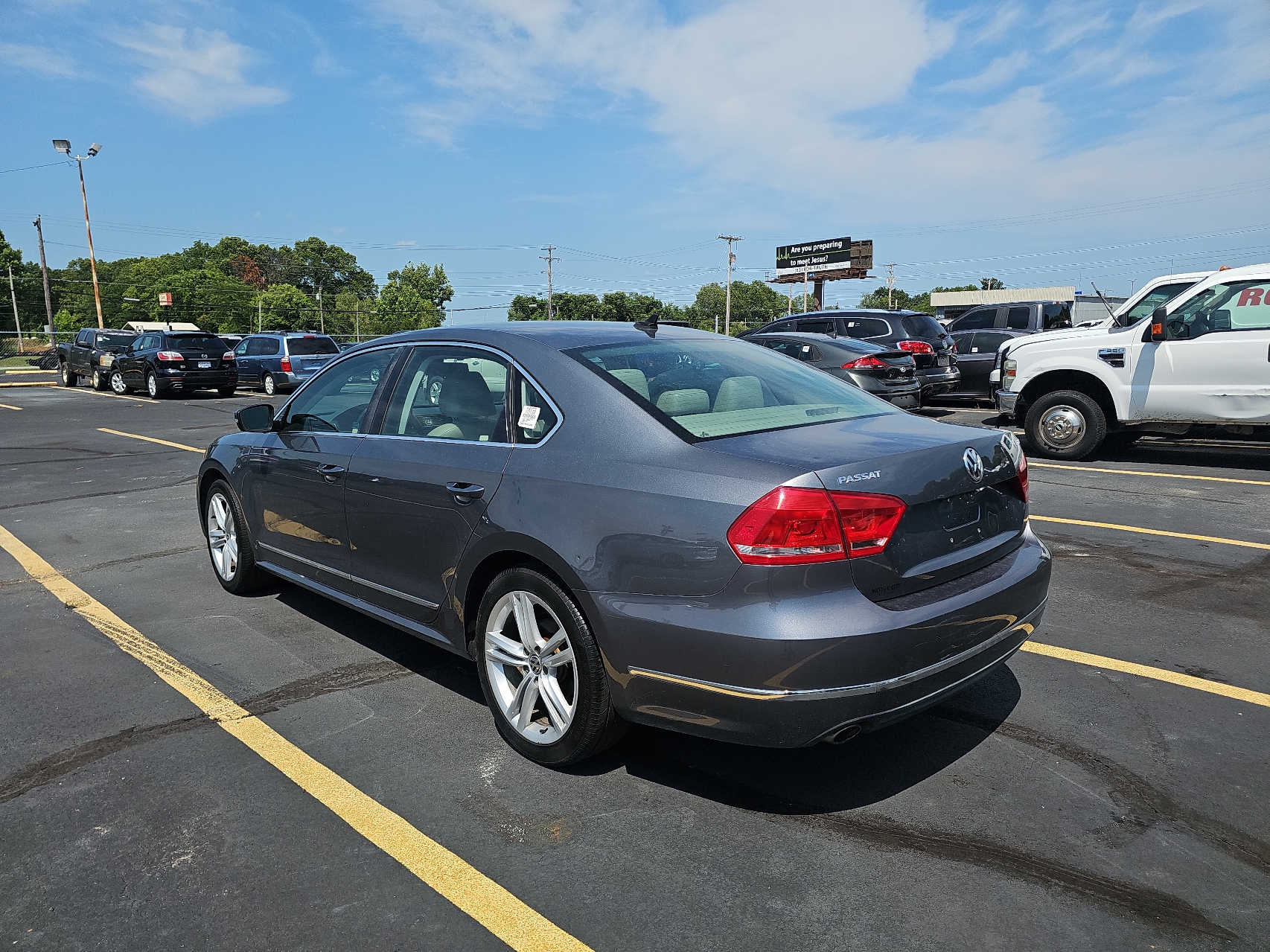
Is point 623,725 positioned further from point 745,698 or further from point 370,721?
point 370,721

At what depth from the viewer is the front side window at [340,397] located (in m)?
4.16

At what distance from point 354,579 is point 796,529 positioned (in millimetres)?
2312

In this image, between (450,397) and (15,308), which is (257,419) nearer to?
(450,397)

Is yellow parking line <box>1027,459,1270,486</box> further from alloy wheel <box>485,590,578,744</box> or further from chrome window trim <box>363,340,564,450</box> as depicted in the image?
alloy wheel <box>485,590,578,744</box>

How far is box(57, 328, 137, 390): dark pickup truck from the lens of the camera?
2473 centimetres

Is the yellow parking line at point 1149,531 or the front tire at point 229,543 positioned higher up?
the front tire at point 229,543

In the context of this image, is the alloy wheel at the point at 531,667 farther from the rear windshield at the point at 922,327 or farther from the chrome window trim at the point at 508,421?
the rear windshield at the point at 922,327

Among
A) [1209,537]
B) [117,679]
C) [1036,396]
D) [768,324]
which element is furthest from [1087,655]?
[768,324]

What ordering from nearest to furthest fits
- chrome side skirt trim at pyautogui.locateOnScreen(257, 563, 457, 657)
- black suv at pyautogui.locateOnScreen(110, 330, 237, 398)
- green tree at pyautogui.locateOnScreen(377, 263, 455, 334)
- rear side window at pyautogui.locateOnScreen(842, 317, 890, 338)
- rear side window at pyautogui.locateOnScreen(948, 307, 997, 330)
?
chrome side skirt trim at pyautogui.locateOnScreen(257, 563, 457, 657) < rear side window at pyautogui.locateOnScreen(842, 317, 890, 338) < rear side window at pyautogui.locateOnScreen(948, 307, 997, 330) < black suv at pyautogui.locateOnScreen(110, 330, 237, 398) < green tree at pyautogui.locateOnScreen(377, 263, 455, 334)

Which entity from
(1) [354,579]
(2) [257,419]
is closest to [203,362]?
(2) [257,419]

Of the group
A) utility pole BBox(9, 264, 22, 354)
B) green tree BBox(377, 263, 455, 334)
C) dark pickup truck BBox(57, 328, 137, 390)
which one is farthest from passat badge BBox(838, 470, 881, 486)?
green tree BBox(377, 263, 455, 334)

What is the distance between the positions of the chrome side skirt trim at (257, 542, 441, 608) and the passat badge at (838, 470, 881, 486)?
1.75 meters

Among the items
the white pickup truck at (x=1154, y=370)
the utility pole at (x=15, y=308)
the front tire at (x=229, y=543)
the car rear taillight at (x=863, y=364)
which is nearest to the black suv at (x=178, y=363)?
the car rear taillight at (x=863, y=364)

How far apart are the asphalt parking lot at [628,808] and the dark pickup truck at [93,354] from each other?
76.4 ft
